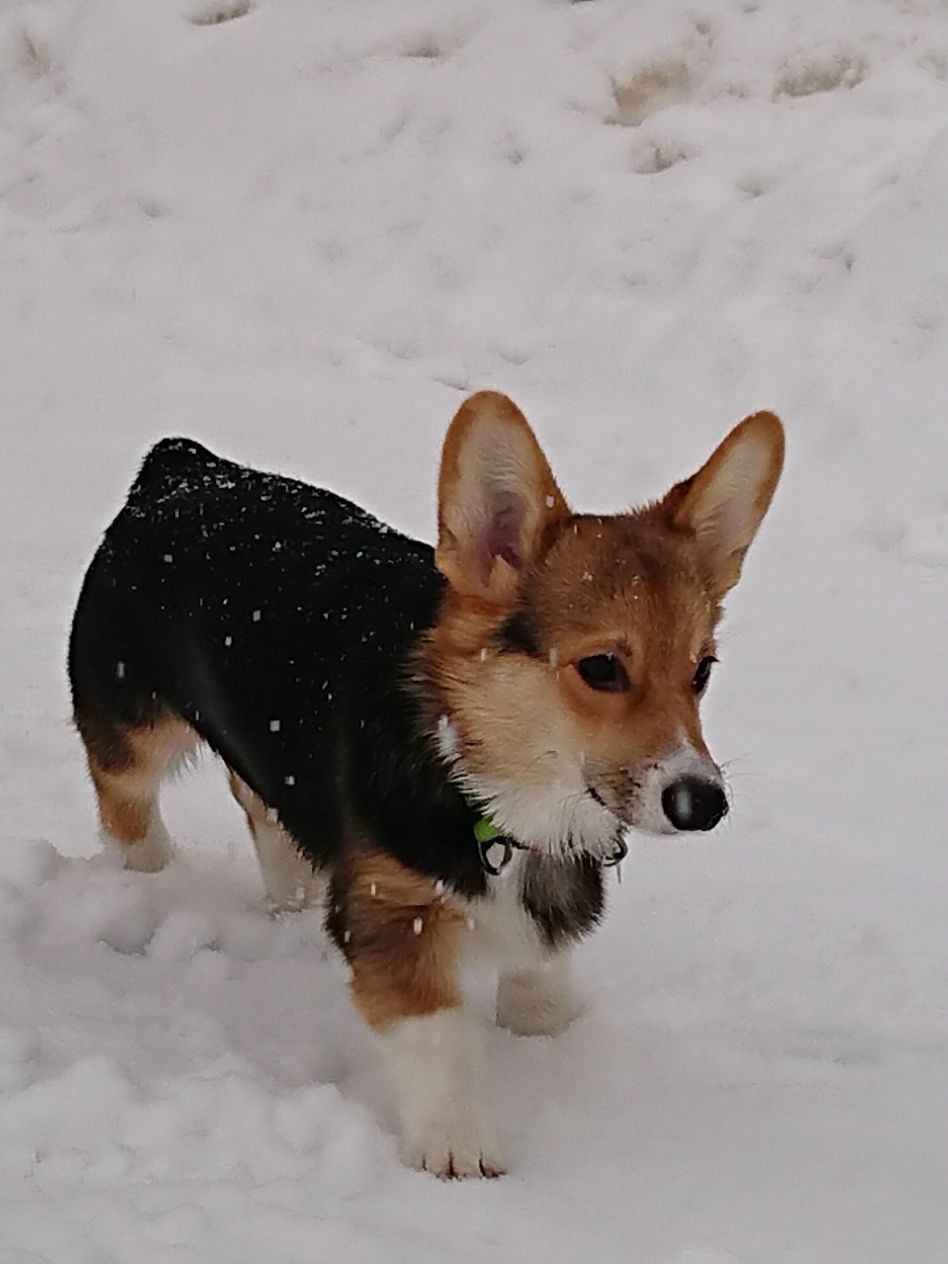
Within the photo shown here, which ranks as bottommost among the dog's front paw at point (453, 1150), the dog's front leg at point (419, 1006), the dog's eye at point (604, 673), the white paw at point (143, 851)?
the white paw at point (143, 851)

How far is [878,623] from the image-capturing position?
4.84 meters

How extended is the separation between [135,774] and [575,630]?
137 cm

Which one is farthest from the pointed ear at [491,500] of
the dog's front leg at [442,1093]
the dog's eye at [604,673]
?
the dog's front leg at [442,1093]

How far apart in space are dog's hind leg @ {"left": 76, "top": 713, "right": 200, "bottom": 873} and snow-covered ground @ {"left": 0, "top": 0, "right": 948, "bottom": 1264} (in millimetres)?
82

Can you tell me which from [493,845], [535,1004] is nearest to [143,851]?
[535,1004]

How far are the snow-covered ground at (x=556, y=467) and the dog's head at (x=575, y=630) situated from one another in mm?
660

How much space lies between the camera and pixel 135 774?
3508mm

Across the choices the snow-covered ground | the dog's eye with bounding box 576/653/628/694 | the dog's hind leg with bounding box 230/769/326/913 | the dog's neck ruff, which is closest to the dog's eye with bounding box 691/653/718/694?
the dog's eye with bounding box 576/653/628/694

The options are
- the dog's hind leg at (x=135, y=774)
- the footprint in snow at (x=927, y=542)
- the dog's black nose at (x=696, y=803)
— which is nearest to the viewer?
the dog's black nose at (x=696, y=803)

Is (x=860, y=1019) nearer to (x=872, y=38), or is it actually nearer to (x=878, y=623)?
(x=878, y=623)

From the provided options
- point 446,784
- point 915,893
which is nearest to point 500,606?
point 446,784

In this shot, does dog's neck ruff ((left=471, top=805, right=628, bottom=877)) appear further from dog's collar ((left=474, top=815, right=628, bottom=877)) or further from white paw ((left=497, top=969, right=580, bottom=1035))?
white paw ((left=497, top=969, right=580, bottom=1035))

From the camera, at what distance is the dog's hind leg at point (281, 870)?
354 cm

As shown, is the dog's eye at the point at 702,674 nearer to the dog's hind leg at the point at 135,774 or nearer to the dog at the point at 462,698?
the dog at the point at 462,698
